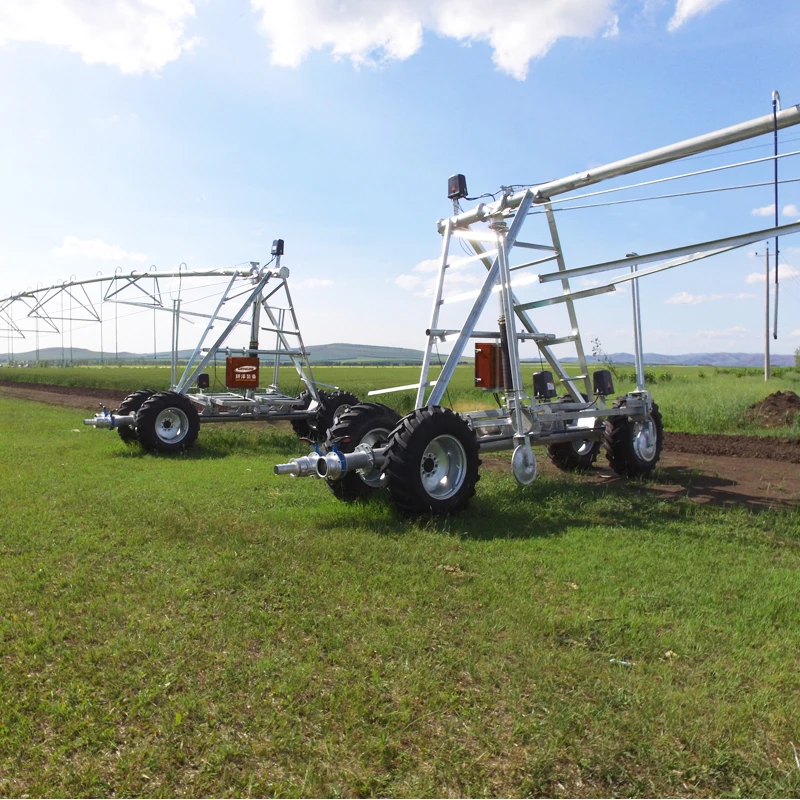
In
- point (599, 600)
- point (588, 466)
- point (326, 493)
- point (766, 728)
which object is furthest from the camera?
point (588, 466)

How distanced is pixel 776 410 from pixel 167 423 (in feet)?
48.2

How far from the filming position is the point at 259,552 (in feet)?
19.4

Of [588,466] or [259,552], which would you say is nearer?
[259,552]

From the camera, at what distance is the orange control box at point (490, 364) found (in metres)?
8.81

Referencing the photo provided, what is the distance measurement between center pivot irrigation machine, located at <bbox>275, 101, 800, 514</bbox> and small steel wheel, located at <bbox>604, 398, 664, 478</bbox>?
0.05 ft

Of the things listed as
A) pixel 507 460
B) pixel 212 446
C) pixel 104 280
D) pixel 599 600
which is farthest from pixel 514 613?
pixel 104 280

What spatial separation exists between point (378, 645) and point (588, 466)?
767 cm

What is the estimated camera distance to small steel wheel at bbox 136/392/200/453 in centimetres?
1295

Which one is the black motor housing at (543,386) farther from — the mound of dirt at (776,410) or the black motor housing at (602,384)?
the mound of dirt at (776,410)

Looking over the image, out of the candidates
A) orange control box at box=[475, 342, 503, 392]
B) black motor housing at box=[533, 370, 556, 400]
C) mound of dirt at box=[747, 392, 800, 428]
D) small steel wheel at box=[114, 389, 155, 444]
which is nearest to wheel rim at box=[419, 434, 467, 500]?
orange control box at box=[475, 342, 503, 392]

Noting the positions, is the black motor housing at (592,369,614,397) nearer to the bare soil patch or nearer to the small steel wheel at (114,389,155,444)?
the small steel wheel at (114,389,155,444)

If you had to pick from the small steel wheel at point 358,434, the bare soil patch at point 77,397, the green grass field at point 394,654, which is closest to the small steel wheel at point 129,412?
the green grass field at point 394,654

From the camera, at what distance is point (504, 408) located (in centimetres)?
869

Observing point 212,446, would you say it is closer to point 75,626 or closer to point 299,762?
point 75,626
